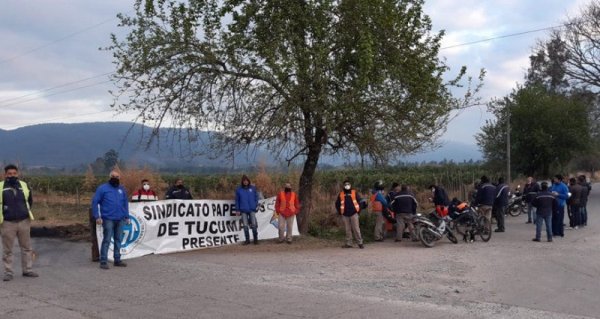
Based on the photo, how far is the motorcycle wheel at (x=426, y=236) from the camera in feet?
53.9

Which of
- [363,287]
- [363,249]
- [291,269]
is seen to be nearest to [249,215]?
[363,249]

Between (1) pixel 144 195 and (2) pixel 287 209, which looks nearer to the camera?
(1) pixel 144 195

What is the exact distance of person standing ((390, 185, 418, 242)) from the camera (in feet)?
58.1

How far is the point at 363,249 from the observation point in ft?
53.1

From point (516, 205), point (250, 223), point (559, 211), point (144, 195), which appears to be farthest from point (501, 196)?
point (144, 195)

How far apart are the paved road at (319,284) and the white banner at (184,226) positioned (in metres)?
0.51

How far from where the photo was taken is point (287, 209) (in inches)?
665

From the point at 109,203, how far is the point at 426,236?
8149mm

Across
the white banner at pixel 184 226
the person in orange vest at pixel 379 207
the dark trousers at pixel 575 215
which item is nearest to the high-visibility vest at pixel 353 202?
the person in orange vest at pixel 379 207

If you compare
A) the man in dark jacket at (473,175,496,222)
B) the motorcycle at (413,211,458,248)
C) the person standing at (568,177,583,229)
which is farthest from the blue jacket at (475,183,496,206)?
the person standing at (568,177,583,229)

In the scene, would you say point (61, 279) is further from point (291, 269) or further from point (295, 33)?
point (295, 33)

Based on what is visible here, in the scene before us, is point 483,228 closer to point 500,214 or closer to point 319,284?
point 500,214

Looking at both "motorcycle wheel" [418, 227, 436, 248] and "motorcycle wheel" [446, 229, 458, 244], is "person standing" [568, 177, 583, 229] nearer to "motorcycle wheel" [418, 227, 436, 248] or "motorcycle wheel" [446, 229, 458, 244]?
"motorcycle wheel" [446, 229, 458, 244]

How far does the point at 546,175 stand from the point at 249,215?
30.0 m
